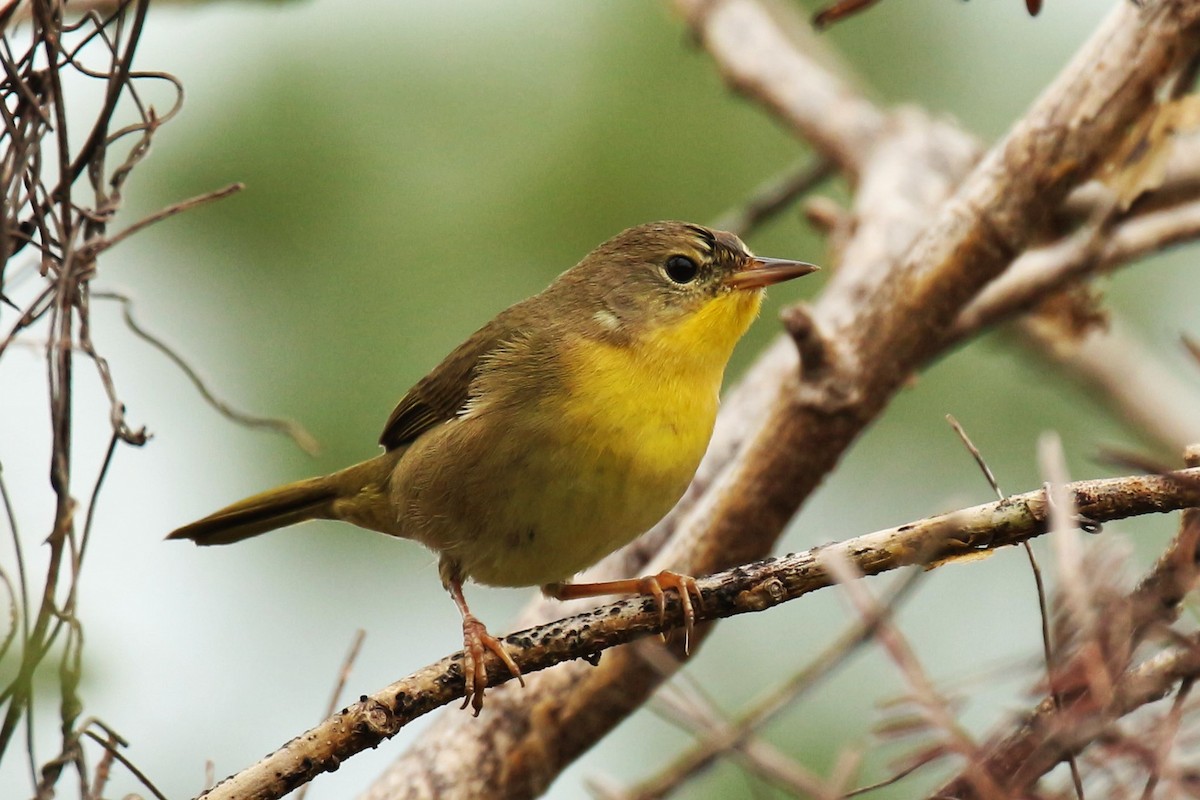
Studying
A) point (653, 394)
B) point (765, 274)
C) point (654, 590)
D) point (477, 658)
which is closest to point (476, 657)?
point (477, 658)

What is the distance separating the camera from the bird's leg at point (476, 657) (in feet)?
9.14

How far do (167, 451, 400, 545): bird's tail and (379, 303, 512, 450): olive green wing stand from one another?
0.32 feet

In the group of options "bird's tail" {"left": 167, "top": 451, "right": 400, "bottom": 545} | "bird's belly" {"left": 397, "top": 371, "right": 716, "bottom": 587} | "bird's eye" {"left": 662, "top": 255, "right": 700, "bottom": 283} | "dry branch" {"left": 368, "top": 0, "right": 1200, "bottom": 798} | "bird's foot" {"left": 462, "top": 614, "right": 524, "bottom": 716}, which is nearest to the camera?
"bird's foot" {"left": 462, "top": 614, "right": 524, "bottom": 716}

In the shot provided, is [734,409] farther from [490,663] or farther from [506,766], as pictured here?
[490,663]

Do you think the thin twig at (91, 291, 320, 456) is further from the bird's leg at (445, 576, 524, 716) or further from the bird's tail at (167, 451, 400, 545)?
the bird's tail at (167, 451, 400, 545)

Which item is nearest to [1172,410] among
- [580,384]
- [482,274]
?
[482,274]

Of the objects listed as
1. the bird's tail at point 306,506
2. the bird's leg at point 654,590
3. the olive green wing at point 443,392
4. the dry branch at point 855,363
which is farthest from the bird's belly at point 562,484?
the bird's tail at point 306,506

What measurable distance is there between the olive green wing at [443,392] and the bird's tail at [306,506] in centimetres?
10

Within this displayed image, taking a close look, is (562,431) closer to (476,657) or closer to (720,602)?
(476,657)

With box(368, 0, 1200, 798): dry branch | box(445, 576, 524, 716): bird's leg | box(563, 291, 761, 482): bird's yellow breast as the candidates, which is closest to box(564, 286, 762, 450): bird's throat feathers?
box(563, 291, 761, 482): bird's yellow breast

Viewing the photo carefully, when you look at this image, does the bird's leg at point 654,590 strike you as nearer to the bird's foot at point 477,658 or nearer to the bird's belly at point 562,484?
the bird's belly at point 562,484

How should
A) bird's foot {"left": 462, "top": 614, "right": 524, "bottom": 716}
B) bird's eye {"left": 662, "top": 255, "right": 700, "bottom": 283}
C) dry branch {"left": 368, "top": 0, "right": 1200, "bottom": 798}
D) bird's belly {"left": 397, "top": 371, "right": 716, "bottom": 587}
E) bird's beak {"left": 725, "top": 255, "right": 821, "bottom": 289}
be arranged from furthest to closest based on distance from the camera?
1. bird's eye {"left": 662, "top": 255, "right": 700, "bottom": 283}
2. bird's beak {"left": 725, "top": 255, "right": 821, "bottom": 289}
3. dry branch {"left": 368, "top": 0, "right": 1200, "bottom": 798}
4. bird's belly {"left": 397, "top": 371, "right": 716, "bottom": 587}
5. bird's foot {"left": 462, "top": 614, "right": 524, "bottom": 716}

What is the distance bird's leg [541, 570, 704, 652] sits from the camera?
2.81m

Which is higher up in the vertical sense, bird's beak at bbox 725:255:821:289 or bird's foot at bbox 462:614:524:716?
bird's beak at bbox 725:255:821:289
